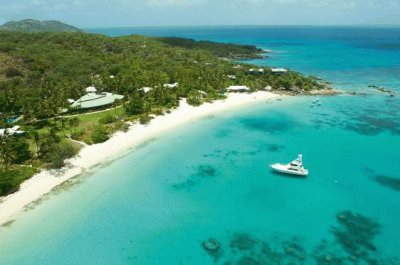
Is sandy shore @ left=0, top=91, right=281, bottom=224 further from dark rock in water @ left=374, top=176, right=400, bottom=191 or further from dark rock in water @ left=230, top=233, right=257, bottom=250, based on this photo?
dark rock in water @ left=374, top=176, right=400, bottom=191

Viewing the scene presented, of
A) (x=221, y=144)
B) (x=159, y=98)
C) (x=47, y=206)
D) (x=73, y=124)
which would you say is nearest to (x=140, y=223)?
(x=47, y=206)

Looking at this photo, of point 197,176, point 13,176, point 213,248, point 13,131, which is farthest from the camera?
point 13,131

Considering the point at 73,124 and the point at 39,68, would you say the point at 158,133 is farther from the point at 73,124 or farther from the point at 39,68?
the point at 39,68

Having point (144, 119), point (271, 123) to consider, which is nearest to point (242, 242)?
point (144, 119)

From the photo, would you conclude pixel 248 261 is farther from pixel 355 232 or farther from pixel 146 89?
pixel 146 89

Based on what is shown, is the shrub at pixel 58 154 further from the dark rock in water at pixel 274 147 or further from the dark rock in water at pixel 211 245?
the dark rock in water at pixel 274 147

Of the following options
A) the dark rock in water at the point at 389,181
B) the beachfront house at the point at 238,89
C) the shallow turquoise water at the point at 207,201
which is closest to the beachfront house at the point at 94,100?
the shallow turquoise water at the point at 207,201
